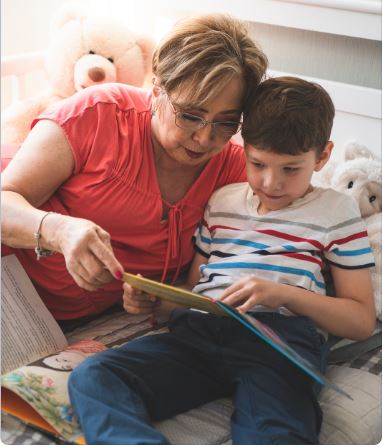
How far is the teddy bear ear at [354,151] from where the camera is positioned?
6.11 ft

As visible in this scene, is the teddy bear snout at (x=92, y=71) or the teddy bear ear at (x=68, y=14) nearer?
the teddy bear snout at (x=92, y=71)

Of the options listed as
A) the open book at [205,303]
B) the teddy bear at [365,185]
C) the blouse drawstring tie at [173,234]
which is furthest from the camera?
the teddy bear at [365,185]

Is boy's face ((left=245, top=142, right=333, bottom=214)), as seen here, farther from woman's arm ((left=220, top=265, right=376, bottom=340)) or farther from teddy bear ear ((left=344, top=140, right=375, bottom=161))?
teddy bear ear ((left=344, top=140, right=375, bottom=161))

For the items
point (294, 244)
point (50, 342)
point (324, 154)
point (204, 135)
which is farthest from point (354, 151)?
point (50, 342)

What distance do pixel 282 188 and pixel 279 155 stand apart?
76 mm

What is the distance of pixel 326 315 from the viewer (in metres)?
1.47

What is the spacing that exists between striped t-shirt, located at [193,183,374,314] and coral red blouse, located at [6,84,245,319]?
0.13m

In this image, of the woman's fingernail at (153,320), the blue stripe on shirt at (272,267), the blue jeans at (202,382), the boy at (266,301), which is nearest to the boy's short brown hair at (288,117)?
the boy at (266,301)

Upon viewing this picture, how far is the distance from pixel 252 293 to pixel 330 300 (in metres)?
0.20

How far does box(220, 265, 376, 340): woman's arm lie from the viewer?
138 centimetres

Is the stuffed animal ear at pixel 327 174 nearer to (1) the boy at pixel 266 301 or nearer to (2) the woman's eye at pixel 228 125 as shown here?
(1) the boy at pixel 266 301

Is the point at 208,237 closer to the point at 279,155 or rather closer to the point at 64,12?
the point at 279,155

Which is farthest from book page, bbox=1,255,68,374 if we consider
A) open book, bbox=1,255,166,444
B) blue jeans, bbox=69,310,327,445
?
blue jeans, bbox=69,310,327,445

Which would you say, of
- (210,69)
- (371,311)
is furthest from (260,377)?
(210,69)
